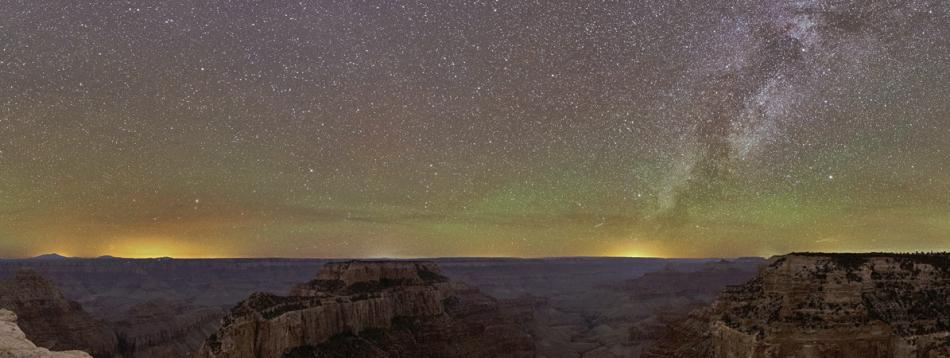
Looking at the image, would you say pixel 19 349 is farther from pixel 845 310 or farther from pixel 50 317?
pixel 50 317

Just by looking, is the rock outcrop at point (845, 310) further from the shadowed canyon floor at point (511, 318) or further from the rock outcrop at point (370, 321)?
the rock outcrop at point (370, 321)

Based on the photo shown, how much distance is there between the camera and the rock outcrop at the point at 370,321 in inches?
2082

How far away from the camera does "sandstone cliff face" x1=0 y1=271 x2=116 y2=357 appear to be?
87562 millimetres

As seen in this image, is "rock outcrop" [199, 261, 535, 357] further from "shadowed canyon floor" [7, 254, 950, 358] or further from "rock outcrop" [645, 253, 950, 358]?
"rock outcrop" [645, 253, 950, 358]

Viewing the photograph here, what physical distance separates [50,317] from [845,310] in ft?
362

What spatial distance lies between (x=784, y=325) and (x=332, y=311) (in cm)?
4931

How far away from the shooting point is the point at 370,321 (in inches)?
2968

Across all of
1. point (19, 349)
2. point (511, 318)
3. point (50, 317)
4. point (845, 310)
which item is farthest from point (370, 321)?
point (19, 349)

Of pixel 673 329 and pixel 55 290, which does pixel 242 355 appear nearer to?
pixel 673 329

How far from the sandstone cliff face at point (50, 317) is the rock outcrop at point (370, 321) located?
1412 inches

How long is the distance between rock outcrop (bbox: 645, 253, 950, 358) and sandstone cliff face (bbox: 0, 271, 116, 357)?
3694 inches

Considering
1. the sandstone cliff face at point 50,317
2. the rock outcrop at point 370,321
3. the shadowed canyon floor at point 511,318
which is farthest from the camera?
the sandstone cliff face at point 50,317

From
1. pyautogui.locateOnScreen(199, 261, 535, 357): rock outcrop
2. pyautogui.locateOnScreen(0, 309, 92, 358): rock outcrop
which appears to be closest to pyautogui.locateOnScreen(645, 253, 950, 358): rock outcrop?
pyautogui.locateOnScreen(0, 309, 92, 358): rock outcrop

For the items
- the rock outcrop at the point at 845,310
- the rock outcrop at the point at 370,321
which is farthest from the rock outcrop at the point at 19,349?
the rock outcrop at the point at 370,321
